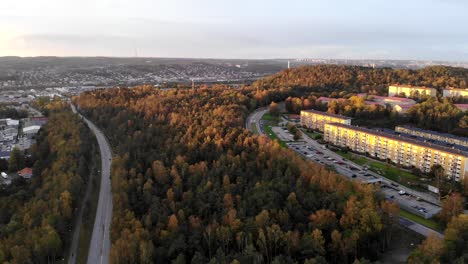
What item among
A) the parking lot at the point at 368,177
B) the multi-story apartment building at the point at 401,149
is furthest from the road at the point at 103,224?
the multi-story apartment building at the point at 401,149

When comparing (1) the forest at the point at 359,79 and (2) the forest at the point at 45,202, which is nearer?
(2) the forest at the point at 45,202

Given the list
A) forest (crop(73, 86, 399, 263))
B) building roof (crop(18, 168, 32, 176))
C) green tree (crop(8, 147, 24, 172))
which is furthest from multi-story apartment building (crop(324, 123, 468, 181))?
green tree (crop(8, 147, 24, 172))

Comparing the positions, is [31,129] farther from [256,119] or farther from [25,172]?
[256,119]

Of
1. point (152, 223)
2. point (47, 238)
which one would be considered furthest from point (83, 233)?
point (152, 223)

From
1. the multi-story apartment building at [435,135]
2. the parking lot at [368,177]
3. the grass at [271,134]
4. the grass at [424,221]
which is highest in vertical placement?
the multi-story apartment building at [435,135]

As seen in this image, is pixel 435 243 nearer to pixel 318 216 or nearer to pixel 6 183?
pixel 318 216

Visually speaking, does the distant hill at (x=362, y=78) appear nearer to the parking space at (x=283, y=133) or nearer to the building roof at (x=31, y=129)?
the parking space at (x=283, y=133)

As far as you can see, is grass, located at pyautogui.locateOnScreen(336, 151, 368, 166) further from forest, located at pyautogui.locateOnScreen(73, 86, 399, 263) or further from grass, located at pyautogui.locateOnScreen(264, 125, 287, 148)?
forest, located at pyautogui.locateOnScreen(73, 86, 399, 263)
